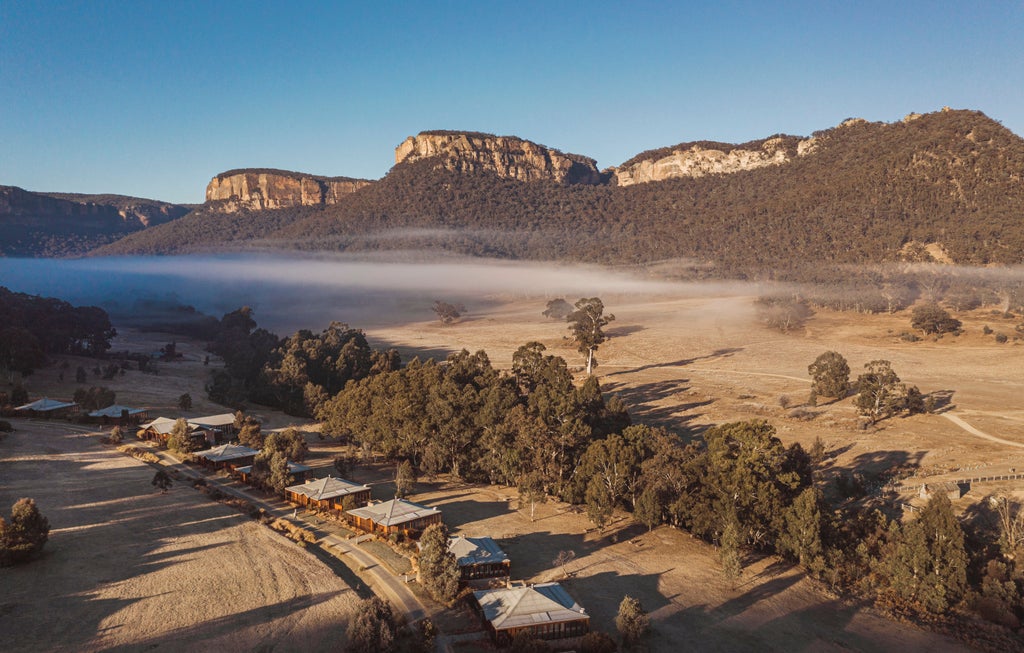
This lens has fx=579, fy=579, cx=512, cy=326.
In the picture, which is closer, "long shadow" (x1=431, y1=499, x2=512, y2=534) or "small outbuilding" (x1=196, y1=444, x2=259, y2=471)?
"long shadow" (x1=431, y1=499, x2=512, y2=534)

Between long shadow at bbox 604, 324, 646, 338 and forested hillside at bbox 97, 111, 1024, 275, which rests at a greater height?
forested hillside at bbox 97, 111, 1024, 275

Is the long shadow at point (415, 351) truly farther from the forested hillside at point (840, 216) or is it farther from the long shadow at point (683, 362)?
the forested hillside at point (840, 216)

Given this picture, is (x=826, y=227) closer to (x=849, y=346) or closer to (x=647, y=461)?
(x=849, y=346)

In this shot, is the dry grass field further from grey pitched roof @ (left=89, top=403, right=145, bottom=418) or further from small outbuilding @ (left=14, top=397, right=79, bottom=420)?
small outbuilding @ (left=14, top=397, right=79, bottom=420)

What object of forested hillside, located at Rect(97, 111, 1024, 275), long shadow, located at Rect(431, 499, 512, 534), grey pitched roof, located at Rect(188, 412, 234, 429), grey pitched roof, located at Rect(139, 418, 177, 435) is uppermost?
forested hillside, located at Rect(97, 111, 1024, 275)

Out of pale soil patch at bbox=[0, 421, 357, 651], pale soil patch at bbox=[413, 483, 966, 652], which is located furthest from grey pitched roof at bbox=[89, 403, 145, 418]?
pale soil patch at bbox=[413, 483, 966, 652]

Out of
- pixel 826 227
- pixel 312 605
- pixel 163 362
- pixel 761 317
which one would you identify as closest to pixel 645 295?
pixel 761 317

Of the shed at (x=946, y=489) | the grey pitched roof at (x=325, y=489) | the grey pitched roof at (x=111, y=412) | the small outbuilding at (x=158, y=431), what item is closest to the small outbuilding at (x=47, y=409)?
the grey pitched roof at (x=111, y=412)
